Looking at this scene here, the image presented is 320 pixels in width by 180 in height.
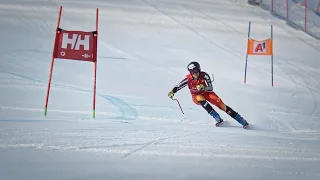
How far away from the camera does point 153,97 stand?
9.79 meters

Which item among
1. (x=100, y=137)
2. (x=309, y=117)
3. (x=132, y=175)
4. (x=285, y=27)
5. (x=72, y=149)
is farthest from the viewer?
(x=285, y=27)

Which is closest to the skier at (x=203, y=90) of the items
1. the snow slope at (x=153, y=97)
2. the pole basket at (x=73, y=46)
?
the snow slope at (x=153, y=97)

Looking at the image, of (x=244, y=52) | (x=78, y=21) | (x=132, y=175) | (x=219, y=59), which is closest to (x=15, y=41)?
(x=78, y=21)

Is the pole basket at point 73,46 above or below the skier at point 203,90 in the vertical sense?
above

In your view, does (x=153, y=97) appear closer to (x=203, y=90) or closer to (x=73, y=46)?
(x=203, y=90)

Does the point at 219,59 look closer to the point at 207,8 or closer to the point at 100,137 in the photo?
the point at 207,8

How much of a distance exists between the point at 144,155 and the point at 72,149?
0.89m

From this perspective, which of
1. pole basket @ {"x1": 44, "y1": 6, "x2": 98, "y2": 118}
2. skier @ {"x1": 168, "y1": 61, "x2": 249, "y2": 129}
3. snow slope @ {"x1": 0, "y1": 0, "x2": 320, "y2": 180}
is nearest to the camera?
snow slope @ {"x1": 0, "y1": 0, "x2": 320, "y2": 180}

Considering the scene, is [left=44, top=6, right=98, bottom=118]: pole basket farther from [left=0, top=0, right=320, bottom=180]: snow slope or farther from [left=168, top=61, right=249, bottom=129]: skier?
[left=168, top=61, right=249, bottom=129]: skier

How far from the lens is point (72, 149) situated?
5.23 m

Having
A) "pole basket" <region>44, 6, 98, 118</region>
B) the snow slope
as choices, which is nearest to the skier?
the snow slope

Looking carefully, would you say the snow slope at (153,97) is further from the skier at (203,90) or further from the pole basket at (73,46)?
the pole basket at (73,46)

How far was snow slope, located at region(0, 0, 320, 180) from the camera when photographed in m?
5.01

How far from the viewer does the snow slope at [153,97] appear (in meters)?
5.01
